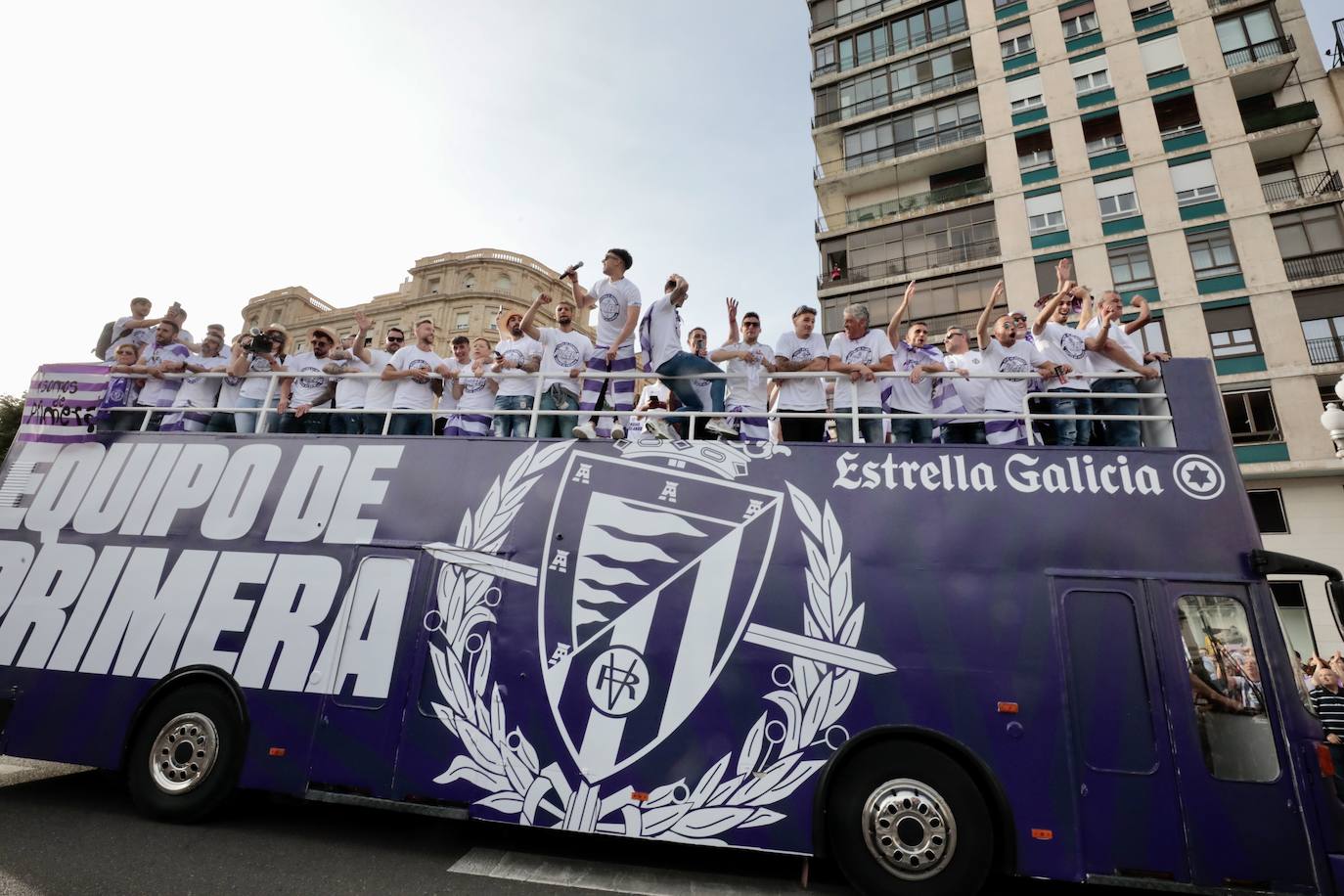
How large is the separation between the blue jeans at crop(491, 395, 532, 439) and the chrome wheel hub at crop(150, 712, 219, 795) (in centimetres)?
328

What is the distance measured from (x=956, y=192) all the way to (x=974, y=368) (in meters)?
21.8

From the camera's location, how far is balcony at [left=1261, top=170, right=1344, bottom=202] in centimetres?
1861

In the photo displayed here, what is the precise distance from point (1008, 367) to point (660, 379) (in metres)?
3.43

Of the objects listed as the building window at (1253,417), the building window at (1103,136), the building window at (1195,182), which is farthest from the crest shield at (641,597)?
the building window at (1103,136)

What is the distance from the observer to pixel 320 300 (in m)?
A: 49.7

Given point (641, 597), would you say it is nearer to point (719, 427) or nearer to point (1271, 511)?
point (719, 427)

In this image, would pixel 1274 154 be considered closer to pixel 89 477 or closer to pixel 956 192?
pixel 956 192

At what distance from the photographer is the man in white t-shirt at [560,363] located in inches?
215

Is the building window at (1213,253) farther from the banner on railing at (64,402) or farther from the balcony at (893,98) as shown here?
the banner on railing at (64,402)

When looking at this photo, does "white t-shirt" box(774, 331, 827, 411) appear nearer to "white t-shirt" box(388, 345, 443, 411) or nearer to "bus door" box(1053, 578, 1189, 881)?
"bus door" box(1053, 578, 1189, 881)

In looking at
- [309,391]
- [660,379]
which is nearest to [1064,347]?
[660,379]

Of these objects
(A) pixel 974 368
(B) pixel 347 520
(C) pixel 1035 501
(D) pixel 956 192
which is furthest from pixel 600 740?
(D) pixel 956 192

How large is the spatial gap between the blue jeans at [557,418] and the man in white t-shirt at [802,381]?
1957 mm

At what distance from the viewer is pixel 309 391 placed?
21.4ft
